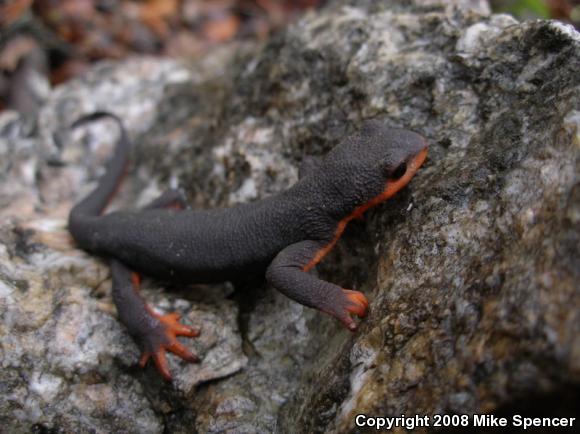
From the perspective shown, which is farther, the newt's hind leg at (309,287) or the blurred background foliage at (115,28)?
the blurred background foliage at (115,28)

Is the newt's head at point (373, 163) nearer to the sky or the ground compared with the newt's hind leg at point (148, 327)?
nearer to the sky

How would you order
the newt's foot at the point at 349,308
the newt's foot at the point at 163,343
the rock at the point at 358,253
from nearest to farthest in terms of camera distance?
1. the rock at the point at 358,253
2. the newt's foot at the point at 349,308
3. the newt's foot at the point at 163,343

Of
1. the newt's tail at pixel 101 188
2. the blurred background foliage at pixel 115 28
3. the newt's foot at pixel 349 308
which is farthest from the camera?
the blurred background foliage at pixel 115 28

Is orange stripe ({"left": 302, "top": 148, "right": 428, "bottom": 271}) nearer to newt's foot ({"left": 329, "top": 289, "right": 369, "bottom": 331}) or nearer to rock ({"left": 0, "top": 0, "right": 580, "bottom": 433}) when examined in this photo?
rock ({"left": 0, "top": 0, "right": 580, "bottom": 433})

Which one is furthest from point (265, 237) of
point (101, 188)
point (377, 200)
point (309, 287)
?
point (101, 188)

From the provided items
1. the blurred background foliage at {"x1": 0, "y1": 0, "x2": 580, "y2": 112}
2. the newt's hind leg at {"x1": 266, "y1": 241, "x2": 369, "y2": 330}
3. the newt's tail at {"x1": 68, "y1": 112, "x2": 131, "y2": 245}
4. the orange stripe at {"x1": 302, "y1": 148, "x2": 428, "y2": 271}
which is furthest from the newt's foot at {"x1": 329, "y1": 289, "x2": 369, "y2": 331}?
the blurred background foliage at {"x1": 0, "y1": 0, "x2": 580, "y2": 112}

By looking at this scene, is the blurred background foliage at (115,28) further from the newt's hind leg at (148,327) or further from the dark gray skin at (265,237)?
the newt's hind leg at (148,327)

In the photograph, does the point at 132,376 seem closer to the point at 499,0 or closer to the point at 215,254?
the point at 215,254

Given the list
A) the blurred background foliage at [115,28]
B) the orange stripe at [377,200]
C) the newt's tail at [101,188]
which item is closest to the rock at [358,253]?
the orange stripe at [377,200]
